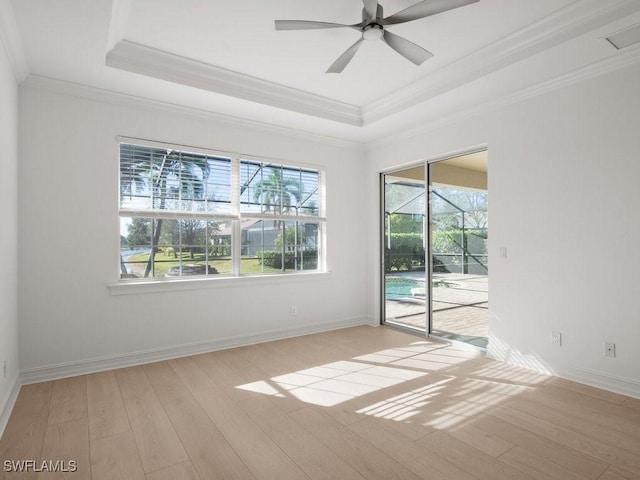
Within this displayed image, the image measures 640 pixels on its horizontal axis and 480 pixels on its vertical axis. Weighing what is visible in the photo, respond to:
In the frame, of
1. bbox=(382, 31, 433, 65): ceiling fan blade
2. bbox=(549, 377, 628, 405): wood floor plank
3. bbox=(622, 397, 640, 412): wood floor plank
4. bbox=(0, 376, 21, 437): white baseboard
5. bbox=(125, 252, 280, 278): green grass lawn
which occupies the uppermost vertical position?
bbox=(382, 31, 433, 65): ceiling fan blade

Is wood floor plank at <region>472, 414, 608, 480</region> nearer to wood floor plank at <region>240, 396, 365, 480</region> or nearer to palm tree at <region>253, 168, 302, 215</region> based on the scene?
wood floor plank at <region>240, 396, 365, 480</region>

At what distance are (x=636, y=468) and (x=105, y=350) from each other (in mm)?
4025

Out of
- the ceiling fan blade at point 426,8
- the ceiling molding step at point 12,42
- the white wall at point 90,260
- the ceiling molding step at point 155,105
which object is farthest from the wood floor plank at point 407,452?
the ceiling molding step at point 12,42

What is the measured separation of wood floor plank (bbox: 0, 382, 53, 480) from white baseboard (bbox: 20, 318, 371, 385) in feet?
0.43

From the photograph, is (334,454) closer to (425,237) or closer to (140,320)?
(140,320)

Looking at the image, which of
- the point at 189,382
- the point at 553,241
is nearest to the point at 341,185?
the point at 553,241

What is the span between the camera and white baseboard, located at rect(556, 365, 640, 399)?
285cm

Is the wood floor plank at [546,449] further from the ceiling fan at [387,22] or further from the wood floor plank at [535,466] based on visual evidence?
the ceiling fan at [387,22]

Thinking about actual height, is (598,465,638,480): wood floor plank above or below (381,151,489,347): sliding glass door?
below

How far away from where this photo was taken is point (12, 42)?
2.59 m

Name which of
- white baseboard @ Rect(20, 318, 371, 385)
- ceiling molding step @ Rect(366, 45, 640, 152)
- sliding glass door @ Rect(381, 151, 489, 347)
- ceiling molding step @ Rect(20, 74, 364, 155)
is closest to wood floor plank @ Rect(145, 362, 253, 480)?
white baseboard @ Rect(20, 318, 371, 385)

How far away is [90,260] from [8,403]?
49.8 inches

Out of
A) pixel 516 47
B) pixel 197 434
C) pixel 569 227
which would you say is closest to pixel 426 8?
pixel 516 47

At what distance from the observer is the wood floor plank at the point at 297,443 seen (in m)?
1.97
